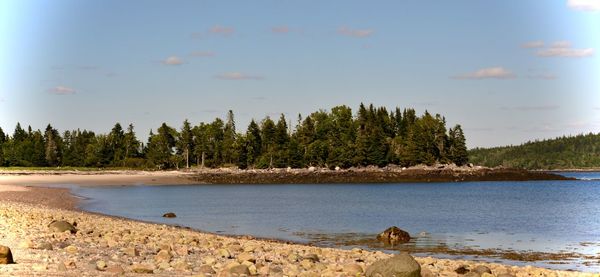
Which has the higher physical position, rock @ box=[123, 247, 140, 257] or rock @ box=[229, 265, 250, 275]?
rock @ box=[123, 247, 140, 257]

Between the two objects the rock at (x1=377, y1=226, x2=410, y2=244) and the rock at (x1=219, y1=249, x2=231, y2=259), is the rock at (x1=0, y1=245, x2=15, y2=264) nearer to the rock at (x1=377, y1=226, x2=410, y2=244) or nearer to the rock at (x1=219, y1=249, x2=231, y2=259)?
the rock at (x1=219, y1=249, x2=231, y2=259)

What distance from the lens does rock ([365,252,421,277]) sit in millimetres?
18156

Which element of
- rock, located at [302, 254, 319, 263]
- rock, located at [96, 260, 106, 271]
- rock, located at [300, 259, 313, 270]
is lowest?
rock, located at [302, 254, 319, 263]

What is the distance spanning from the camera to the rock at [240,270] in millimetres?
17578

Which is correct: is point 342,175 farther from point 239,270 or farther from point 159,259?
point 239,270

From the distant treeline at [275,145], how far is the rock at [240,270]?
14955 cm

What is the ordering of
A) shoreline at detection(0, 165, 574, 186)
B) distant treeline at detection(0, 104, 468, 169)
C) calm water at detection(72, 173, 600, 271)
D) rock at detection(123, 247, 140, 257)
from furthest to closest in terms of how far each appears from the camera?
distant treeline at detection(0, 104, 468, 169) < shoreline at detection(0, 165, 574, 186) < calm water at detection(72, 173, 600, 271) < rock at detection(123, 247, 140, 257)

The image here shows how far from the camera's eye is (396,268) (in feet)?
59.9

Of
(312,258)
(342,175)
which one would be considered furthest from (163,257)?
(342,175)

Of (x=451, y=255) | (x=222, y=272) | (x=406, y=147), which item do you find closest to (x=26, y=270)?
(x=222, y=272)

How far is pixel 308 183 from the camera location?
148625 mm

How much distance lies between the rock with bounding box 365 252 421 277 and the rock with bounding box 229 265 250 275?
129 inches

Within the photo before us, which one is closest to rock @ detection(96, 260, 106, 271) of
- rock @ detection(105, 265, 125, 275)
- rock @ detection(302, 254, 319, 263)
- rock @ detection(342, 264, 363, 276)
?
rock @ detection(105, 265, 125, 275)

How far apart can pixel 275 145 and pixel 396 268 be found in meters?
157
